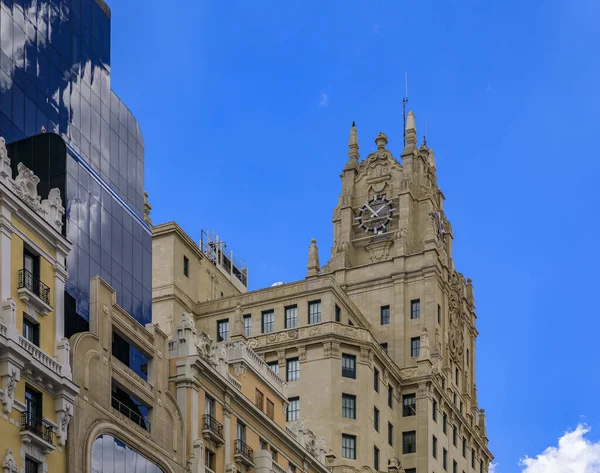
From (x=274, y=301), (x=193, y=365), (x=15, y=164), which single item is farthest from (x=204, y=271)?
(x=15, y=164)

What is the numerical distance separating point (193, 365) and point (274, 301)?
160ft

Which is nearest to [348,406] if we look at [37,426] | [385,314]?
[385,314]

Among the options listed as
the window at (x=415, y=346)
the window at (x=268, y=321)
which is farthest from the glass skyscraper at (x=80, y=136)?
the window at (x=415, y=346)

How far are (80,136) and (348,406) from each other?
51.2 metres

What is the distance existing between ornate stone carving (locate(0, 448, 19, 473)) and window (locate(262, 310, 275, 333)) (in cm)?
6677

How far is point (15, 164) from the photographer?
73.9 metres

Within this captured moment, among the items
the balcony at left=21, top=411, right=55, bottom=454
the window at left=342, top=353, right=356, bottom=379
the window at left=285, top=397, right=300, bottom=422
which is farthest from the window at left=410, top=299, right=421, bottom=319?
the balcony at left=21, top=411, right=55, bottom=454

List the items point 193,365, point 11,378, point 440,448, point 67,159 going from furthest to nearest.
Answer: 1. point 440,448
2. point 193,365
3. point 67,159
4. point 11,378

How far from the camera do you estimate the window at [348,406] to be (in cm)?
12588

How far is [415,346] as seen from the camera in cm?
14000

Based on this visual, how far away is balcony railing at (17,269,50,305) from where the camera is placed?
69.4 metres

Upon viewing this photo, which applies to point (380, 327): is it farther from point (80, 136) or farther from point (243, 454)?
point (80, 136)

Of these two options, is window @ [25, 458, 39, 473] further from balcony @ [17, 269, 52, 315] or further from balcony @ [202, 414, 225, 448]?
balcony @ [202, 414, 225, 448]

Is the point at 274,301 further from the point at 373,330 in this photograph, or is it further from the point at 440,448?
the point at 440,448
